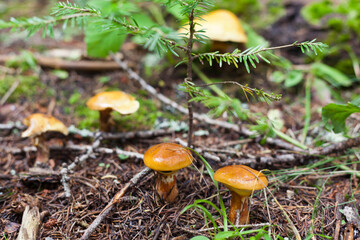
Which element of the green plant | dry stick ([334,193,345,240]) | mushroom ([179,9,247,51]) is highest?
the green plant

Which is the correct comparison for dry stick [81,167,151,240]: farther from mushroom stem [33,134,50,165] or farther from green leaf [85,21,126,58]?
green leaf [85,21,126,58]

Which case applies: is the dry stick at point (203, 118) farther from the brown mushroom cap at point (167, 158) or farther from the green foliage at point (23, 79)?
the green foliage at point (23, 79)

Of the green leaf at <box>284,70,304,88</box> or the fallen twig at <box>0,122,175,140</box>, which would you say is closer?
the fallen twig at <box>0,122,175,140</box>

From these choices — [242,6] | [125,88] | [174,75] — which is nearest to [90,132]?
[125,88]

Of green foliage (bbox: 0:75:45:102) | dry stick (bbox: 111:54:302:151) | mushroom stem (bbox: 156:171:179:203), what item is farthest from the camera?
green foliage (bbox: 0:75:45:102)

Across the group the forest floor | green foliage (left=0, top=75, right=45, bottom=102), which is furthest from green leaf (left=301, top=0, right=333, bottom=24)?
green foliage (left=0, top=75, right=45, bottom=102)

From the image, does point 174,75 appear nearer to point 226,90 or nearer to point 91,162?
point 226,90
